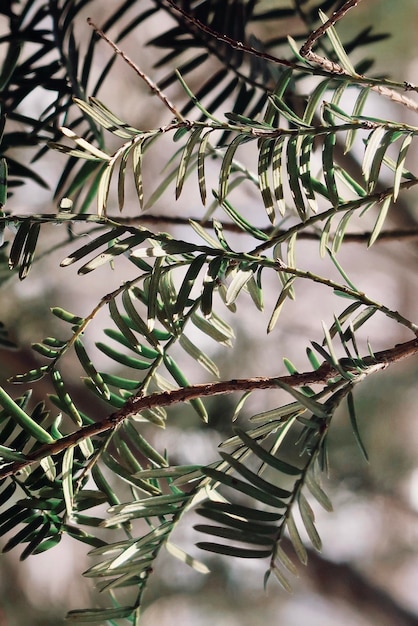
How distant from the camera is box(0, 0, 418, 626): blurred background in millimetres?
593

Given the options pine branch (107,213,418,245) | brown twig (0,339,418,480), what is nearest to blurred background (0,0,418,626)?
pine branch (107,213,418,245)

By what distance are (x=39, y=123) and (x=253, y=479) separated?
0.19m

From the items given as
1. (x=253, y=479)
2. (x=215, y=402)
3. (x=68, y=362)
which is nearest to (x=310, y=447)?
(x=253, y=479)

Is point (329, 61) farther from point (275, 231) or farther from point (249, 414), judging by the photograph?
point (249, 414)

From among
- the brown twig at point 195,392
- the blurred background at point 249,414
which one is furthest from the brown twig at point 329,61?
the blurred background at point 249,414

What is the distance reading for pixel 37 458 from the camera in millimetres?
183

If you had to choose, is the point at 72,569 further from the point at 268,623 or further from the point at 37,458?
the point at 37,458

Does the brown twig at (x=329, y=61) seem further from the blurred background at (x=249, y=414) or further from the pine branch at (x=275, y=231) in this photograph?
the blurred background at (x=249, y=414)

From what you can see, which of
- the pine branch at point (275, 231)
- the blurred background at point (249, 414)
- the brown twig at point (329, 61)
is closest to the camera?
the brown twig at point (329, 61)

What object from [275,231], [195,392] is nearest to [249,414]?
[275,231]

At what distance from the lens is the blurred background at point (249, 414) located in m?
0.59

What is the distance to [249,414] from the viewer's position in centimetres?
58

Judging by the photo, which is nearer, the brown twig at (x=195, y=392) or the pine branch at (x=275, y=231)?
the brown twig at (x=195, y=392)

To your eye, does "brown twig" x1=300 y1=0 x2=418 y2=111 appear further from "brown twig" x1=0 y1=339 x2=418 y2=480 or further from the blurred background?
the blurred background
